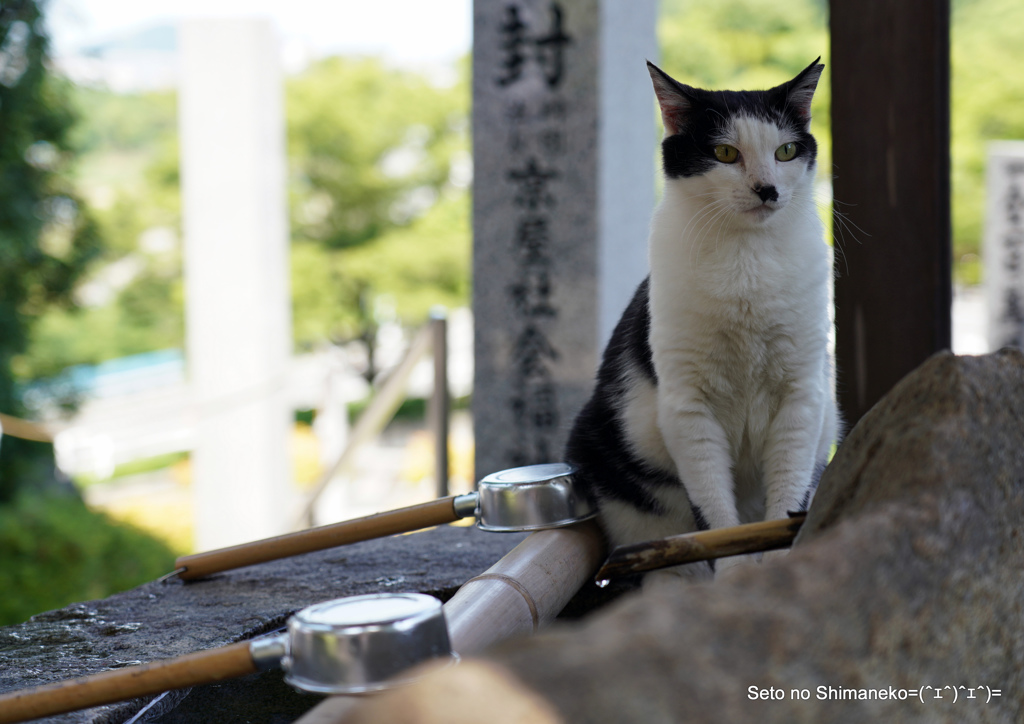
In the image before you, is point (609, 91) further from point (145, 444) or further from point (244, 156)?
point (145, 444)

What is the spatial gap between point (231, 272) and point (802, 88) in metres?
5.80

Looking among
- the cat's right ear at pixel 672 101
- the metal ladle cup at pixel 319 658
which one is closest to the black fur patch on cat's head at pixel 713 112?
the cat's right ear at pixel 672 101

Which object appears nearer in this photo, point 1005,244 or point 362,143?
point 1005,244

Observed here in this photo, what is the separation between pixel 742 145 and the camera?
1.45m

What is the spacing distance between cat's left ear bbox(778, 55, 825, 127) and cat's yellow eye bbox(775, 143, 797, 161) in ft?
0.28

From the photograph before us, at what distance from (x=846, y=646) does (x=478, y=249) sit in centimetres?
336

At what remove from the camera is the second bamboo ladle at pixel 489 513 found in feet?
4.85

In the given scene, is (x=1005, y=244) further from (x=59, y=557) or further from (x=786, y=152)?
(x=59, y=557)

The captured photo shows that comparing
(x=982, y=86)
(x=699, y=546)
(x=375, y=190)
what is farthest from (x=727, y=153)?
(x=982, y=86)

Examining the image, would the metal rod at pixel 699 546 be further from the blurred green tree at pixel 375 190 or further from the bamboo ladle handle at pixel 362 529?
the blurred green tree at pixel 375 190

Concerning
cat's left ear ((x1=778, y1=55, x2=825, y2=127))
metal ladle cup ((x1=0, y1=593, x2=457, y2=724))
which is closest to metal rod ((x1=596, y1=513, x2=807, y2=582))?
metal ladle cup ((x1=0, y1=593, x2=457, y2=724))

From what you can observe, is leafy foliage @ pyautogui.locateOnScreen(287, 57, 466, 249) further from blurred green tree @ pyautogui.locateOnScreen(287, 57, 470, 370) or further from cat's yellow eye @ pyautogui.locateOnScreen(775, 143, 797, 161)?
cat's yellow eye @ pyautogui.locateOnScreen(775, 143, 797, 161)

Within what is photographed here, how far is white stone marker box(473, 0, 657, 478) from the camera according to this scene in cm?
378

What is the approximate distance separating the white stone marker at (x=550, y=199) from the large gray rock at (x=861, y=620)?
9.21 ft
